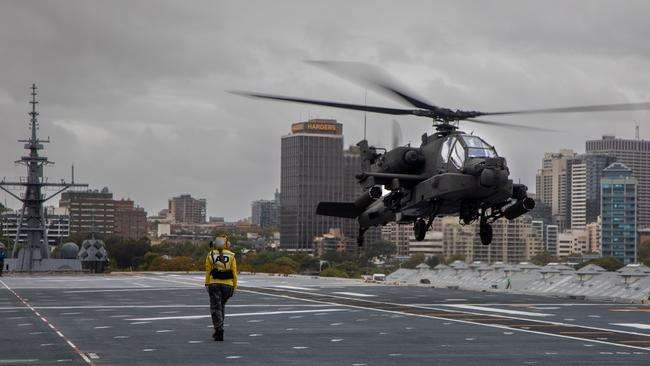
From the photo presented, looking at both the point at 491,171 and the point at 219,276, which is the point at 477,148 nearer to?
the point at 491,171

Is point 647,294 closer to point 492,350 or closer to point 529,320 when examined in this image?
point 529,320

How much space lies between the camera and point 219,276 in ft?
76.0

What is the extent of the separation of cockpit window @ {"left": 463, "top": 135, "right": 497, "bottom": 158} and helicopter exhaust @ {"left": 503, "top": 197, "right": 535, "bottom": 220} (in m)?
2.18

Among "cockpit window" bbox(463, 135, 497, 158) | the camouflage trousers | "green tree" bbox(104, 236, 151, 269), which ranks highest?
"cockpit window" bbox(463, 135, 497, 158)

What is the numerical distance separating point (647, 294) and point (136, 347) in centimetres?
3455

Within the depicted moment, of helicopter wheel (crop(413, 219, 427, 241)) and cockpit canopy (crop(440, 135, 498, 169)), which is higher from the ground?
cockpit canopy (crop(440, 135, 498, 169))

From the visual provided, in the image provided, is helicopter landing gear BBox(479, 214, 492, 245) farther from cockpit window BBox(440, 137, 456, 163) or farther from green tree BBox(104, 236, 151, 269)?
green tree BBox(104, 236, 151, 269)

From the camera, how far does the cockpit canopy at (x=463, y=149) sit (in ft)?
116

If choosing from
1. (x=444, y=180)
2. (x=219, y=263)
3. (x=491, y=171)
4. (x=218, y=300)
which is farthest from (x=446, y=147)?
(x=218, y=300)

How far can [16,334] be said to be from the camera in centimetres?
2481

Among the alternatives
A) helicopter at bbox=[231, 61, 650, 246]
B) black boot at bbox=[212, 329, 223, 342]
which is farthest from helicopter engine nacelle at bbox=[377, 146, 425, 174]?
black boot at bbox=[212, 329, 223, 342]

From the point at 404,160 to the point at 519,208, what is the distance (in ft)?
15.4

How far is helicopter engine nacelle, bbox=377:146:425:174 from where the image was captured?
37812mm

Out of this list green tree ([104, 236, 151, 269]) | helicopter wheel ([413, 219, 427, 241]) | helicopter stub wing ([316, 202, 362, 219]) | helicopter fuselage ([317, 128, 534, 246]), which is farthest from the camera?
green tree ([104, 236, 151, 269])
